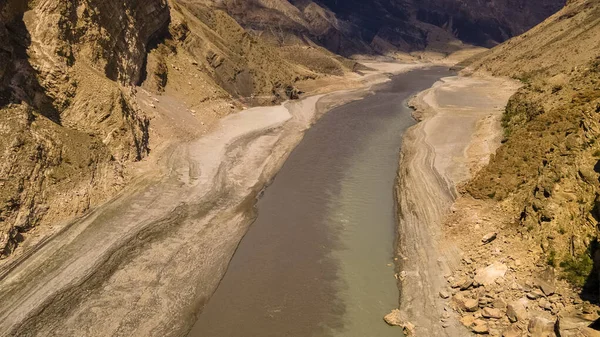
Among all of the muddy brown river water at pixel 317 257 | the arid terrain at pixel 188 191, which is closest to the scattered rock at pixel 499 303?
the arid terrain at pixel 188 191


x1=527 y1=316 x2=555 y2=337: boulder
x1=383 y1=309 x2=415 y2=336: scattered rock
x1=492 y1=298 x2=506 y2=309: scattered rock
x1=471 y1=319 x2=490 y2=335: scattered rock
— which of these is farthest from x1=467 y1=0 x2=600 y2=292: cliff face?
x1=383 y1=309 x2=415 y2=336: scattered rock

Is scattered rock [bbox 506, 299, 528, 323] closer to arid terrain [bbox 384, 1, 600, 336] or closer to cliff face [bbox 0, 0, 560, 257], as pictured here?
arid terrain [bbox 384, 1, 600, 336]

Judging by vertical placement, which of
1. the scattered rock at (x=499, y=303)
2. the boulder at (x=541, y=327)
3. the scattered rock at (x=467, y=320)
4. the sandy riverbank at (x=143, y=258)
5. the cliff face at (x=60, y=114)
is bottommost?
the scattered rock at (x=467, y=320)

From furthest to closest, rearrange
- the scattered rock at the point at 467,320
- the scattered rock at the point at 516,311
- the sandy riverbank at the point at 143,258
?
the sandy riverbank at the point at 143,258, the scattered rock at the point at 467,320, the scattered rock at the point at 516,311

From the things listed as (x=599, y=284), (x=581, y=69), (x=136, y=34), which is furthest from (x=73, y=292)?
(x=581, y=69)

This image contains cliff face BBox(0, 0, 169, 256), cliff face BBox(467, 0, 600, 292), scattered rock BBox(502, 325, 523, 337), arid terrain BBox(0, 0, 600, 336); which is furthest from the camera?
cliff face BBox(0, 0, 169, 256)

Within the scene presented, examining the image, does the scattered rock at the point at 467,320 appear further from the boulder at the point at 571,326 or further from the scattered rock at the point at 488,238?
the scattered rock at the point at 488,238
